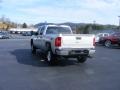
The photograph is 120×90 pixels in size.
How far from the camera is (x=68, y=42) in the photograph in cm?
1338

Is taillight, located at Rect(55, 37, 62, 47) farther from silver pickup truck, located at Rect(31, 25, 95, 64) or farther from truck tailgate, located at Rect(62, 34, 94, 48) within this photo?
truck tailgate, located at Rect(62, 34, 94, 48)

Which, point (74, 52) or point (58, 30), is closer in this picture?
point (74, 52)

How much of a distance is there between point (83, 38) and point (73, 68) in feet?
5.10

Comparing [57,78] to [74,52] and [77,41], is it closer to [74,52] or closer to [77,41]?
[74,52]

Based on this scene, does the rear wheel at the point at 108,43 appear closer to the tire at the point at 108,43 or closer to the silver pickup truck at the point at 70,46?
the tire at the point at 108,43

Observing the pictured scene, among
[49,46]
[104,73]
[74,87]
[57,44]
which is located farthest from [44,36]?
[74,87]

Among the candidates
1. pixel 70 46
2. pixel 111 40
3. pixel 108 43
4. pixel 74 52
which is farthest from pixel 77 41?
pixel 108 43

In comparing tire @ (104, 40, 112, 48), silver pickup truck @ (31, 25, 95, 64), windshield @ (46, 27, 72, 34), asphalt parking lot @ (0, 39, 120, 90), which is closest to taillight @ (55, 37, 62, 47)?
silver pickup truck @ (31, 25, 95, 64)

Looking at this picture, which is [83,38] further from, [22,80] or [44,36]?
[22,80]

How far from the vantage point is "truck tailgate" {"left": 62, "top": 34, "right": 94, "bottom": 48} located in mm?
13336

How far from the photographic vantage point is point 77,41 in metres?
13.5

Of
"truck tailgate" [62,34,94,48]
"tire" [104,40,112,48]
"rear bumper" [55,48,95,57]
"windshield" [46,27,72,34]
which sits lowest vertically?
"tire" [104,40,112,48]

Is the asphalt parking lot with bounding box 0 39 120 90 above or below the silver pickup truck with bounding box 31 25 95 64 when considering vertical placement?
below

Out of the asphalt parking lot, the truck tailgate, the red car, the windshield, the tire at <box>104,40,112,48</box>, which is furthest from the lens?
the tire at <box>104,40,112,48</box>
